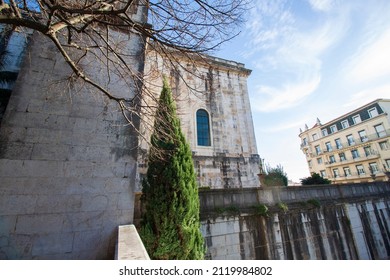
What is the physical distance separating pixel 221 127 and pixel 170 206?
8686mm

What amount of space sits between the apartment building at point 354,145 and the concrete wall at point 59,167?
2912cm

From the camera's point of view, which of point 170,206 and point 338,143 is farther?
point 338,143

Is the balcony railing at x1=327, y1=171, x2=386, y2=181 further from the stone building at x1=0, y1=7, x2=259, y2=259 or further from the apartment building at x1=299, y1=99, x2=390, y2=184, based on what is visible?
the stone building at x1=0, y1=7, x2=259, y2=259

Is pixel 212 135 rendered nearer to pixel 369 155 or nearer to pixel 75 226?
pixel 75 226

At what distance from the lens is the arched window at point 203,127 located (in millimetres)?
11555

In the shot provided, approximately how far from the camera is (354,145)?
2736 centimetres

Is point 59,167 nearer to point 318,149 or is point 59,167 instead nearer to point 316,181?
point 316,181

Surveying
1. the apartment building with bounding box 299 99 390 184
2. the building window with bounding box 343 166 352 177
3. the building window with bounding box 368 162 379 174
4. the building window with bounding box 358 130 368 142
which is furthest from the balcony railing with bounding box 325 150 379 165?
the building window with bounding box 358 130 368 142

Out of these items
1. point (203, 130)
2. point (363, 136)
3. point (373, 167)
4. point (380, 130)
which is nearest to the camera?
point (203, 130)

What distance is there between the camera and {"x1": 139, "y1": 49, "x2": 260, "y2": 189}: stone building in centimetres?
1082

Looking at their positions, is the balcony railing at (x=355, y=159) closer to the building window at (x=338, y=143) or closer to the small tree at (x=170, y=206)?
the building window at (x=338, y=143)

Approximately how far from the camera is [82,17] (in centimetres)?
287

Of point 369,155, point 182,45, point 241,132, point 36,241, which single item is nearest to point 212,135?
point 241,132

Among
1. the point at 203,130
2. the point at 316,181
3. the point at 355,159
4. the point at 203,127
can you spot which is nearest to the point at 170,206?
the point at 203,130
